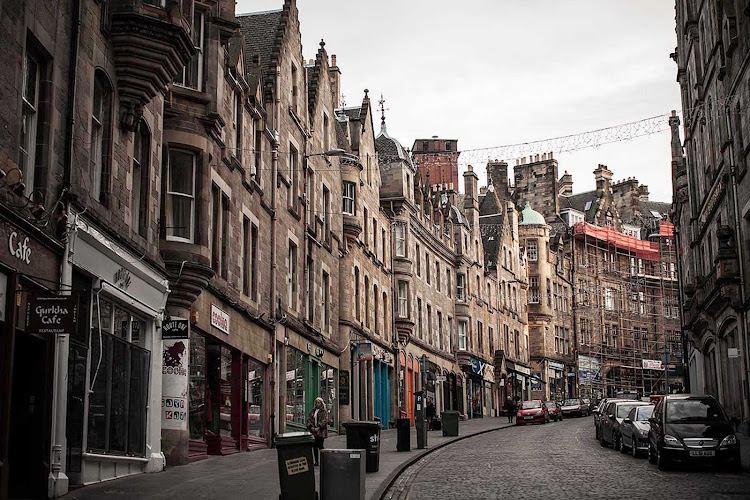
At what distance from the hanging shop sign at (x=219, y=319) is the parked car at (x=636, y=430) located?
10.5 meters

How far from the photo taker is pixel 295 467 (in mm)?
13883

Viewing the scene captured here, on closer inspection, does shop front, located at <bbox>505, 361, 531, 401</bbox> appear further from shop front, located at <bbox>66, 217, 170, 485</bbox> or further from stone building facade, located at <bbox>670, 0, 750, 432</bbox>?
shop front, located at <bbox>66, 217, 170, 485</bbox>

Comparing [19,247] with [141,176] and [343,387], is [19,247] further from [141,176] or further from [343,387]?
[343,387]

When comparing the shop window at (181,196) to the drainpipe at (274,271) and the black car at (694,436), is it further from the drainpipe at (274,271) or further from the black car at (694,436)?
the black car at (694,436)

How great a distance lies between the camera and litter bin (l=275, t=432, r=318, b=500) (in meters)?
13.8

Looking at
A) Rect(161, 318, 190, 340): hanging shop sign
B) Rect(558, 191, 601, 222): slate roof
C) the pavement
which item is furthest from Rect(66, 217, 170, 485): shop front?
Rect(558, 191, 601, 222): slate roof

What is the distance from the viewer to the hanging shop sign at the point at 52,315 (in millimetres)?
13109

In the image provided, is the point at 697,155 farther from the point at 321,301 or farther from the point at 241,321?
the point at 241,321

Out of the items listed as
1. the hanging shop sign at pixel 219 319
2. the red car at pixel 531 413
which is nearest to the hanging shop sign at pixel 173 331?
the hanging shop sign at pixel 219 319

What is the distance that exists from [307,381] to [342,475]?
19.5 metres

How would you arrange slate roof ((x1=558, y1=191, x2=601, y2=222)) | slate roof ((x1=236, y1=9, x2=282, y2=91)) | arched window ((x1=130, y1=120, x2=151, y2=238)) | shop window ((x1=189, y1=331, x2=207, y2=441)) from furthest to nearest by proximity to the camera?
slate roof ((x1=558, y1=191, x2=601, y2=222)) < slate roof ((x1=236, y1=9, x2=282, y2=91)) < shop window ((x1=189, y1=331, x2=207, y2=441)) < arched window ((x1=130, y1=120, x2=151, y2=238))

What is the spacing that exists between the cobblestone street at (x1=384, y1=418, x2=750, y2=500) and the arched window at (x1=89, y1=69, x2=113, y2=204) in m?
7.24

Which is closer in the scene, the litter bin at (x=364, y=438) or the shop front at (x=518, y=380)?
the litter bin at (x=364, y=438)

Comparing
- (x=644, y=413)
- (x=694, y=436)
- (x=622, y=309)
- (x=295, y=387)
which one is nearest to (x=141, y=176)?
(x=694, y=436)
